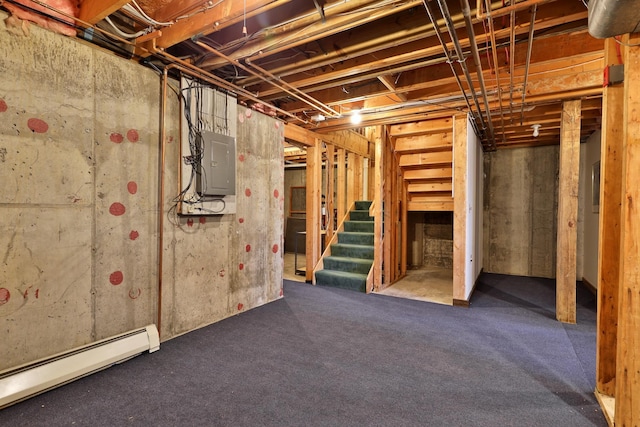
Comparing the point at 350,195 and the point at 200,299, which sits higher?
the point at 350,195

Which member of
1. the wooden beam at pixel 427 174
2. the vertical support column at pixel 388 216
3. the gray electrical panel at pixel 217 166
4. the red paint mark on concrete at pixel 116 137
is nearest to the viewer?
the red paint mark on concrete at pixel 116 137

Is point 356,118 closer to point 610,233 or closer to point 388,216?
point 388,216

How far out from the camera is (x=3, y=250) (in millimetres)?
1900

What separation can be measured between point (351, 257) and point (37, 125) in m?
4.18

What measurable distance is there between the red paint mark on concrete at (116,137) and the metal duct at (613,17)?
121 inches

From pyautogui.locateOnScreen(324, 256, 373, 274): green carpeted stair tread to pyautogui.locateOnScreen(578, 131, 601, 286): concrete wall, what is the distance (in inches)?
131

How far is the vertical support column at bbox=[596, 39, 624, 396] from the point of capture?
1944mm

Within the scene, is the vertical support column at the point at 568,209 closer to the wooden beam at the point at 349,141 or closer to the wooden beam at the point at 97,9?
the wooden beam at the point at 349,141

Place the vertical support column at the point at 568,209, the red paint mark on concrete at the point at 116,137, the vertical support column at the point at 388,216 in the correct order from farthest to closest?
1. the vertical support column at the point at 388,216
2. the vertical support column at the point at 568,209
3. the red paint mark on concrete at the point at 116,137

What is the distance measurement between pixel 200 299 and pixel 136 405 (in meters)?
1.26

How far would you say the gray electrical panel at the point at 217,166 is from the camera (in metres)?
2.91

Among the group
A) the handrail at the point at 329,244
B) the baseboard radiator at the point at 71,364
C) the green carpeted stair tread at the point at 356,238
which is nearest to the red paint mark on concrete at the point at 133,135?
the baseboard radiator at the point at 71,364

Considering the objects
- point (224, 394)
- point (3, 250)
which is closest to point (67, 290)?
point (3, 250)

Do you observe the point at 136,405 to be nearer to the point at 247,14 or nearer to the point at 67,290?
the point at 67,290
